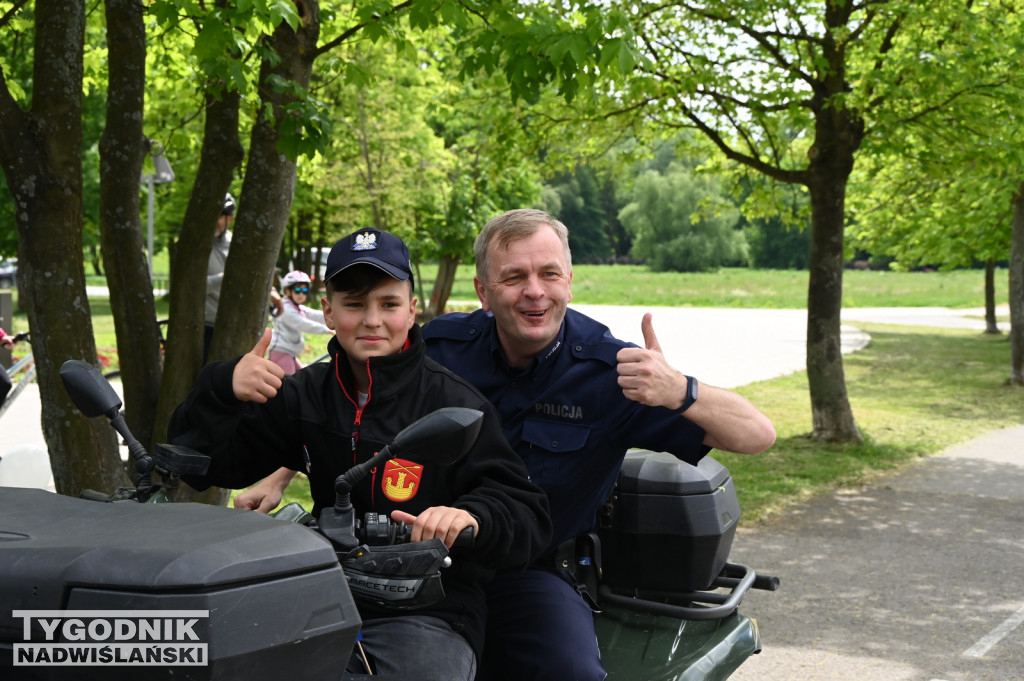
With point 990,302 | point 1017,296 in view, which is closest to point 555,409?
point 1017,296

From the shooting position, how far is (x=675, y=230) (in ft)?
275

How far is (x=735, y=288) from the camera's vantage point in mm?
54500

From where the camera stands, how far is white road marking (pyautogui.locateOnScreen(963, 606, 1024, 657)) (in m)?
A: 5.35

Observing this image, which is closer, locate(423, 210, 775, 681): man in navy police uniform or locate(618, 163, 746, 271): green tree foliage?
locate(423, 210, 775, 681): man in navy police uniform

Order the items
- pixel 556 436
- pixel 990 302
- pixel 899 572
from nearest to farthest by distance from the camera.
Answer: pixel 556 436 < pixel 899 572 < pixel 990 302

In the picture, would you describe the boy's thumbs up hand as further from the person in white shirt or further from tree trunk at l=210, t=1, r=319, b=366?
the person in white shirt

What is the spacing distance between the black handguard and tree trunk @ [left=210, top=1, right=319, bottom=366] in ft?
11.7

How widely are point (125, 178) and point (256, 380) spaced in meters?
3.06

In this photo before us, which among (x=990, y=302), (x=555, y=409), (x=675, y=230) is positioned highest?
(x=675, y=230)

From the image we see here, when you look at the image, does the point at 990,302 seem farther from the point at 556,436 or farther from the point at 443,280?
the point at 556,436

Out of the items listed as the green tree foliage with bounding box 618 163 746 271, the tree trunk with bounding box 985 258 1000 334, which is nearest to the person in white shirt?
the tree trunk with bounding box 985 258 1000 334

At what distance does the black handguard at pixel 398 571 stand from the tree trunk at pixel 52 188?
10.6ft

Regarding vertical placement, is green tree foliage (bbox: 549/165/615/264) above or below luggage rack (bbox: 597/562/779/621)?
above

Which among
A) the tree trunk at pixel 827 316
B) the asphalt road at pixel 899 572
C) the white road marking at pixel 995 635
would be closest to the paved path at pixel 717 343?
the asphalt road at pixel 899 572
